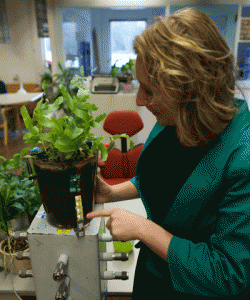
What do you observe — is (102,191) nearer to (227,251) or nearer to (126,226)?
(126,226)

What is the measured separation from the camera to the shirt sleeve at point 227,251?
0.56 metres

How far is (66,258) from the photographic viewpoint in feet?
2.34

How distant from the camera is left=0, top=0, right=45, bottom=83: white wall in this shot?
652 cm

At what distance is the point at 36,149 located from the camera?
0.74 meters

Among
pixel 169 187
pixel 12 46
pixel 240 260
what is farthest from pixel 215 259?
pixel 12 46

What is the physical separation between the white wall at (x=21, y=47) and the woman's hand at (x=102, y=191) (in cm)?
684

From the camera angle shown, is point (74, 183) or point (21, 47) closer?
point (74, 183)

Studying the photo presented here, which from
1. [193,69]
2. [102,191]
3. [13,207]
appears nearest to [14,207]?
[13,207]

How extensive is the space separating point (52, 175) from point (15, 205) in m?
0.46

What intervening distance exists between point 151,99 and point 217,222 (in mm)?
342

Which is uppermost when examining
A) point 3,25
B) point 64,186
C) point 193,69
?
point 3,25

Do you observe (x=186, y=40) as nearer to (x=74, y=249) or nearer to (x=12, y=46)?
(x=74, y=249)

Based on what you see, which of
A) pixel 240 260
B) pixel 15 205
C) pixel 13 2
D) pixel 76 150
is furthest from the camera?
pixel 13 2

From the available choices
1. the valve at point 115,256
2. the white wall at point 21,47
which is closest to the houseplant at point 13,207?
the valve at point 115,256
